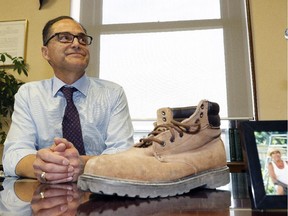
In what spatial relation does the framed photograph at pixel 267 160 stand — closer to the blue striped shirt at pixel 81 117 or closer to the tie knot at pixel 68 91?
the blue striped shirt at pixel 81 117

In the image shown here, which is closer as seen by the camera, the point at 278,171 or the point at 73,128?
the point at 278,171

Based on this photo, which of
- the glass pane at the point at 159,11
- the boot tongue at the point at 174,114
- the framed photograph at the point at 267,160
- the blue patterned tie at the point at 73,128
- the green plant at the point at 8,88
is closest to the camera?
the framed photograph at the point at 267,160

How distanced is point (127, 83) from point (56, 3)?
3.20 ft

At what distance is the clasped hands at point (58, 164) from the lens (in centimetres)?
67

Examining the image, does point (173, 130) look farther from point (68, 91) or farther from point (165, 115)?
point (68, 91)

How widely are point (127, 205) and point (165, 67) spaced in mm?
1941

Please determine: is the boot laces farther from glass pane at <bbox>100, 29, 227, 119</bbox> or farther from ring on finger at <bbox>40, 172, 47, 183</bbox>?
glass pane at <bbox>100, 29, 227, 119</bbox>

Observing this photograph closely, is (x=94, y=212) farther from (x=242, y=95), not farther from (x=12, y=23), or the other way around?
(x=12, y=23)

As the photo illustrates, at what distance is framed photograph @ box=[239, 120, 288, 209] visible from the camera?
35cm

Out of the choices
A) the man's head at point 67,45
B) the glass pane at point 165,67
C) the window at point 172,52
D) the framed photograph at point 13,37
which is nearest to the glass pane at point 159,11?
the window at point 172,52

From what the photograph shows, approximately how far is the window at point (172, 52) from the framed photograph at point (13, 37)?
533 mm

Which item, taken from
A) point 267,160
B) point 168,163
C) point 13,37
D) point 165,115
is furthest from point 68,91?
point 13,37

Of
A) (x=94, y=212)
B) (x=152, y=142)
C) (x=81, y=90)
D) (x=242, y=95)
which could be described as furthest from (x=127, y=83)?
(x=94, y=212)

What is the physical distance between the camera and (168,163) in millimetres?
512
